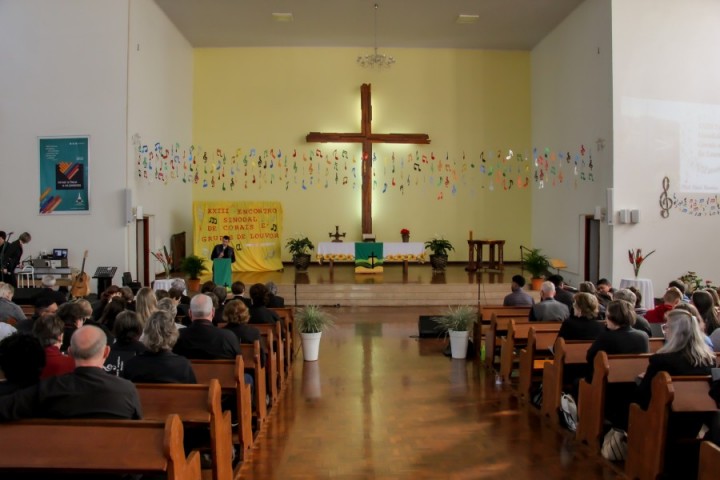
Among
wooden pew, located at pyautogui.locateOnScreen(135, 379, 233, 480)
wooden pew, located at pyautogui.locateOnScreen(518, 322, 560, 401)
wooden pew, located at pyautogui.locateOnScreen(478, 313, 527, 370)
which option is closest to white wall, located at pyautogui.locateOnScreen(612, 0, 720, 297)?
wooden pew, located at pyautogui.locateOnScreen(478, 313, 527, 370)

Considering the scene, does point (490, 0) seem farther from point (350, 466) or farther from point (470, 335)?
point (350, 466)

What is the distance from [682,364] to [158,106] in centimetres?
1146

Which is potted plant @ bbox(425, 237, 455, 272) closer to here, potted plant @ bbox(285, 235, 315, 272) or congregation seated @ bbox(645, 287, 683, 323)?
potted plant @ bbox(285, 235, 315, 272)

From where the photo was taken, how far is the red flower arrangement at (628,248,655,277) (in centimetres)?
1093

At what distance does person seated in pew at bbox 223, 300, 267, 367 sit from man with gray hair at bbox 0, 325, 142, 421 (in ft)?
7.40

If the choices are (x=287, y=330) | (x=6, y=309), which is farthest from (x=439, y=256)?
(x=6, y=309)

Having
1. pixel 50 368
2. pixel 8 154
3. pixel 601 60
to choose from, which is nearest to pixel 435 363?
pixel 50 368

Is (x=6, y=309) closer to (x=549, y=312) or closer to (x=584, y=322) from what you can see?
(x=584, y=322)

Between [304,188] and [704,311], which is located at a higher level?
[304,188]

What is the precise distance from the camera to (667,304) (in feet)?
18.7

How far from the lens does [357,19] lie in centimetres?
1373

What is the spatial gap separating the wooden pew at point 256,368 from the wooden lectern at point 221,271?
6999 millimetres

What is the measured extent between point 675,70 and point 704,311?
24.9 feet

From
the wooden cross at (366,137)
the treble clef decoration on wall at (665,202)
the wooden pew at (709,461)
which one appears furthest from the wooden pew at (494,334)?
the wooden cross at (366,137)
